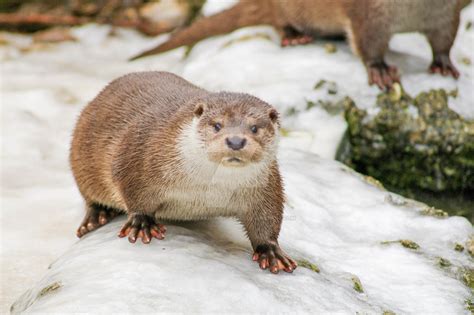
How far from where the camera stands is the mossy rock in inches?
200

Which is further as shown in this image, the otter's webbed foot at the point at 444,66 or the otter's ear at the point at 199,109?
the otter's webbed foot at the point at 444,66

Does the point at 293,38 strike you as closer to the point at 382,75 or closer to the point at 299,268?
the point at 382,75

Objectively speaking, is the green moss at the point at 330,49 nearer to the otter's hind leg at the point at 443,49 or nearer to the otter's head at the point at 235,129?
the otter's hind leg at the point at 443,49

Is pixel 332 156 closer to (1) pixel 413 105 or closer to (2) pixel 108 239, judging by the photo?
(1) pixel 413 105

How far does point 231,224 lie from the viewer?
3.39m

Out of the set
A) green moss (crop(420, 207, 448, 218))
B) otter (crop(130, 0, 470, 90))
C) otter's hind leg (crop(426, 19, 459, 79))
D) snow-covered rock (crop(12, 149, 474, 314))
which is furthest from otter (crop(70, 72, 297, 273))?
otter's hind leg (crop(426, 19, 459, 79))

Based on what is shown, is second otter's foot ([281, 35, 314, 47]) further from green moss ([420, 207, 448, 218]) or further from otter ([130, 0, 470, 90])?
green moss ([420, 207, 448, 218])

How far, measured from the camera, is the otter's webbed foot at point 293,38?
6.03 meters

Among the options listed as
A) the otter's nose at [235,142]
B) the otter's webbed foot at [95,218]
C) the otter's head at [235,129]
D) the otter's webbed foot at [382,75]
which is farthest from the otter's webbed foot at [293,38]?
the otter's nose at [235,142]

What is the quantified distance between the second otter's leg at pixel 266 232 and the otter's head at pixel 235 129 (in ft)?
0.82

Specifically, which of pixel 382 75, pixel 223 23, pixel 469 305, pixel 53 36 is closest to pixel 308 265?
pixel 469 305

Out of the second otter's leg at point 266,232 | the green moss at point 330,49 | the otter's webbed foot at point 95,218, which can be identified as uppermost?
the green moss at point 330,49

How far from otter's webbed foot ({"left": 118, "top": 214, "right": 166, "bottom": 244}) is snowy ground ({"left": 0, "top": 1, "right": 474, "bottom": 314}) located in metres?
0.05

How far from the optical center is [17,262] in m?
3.57
